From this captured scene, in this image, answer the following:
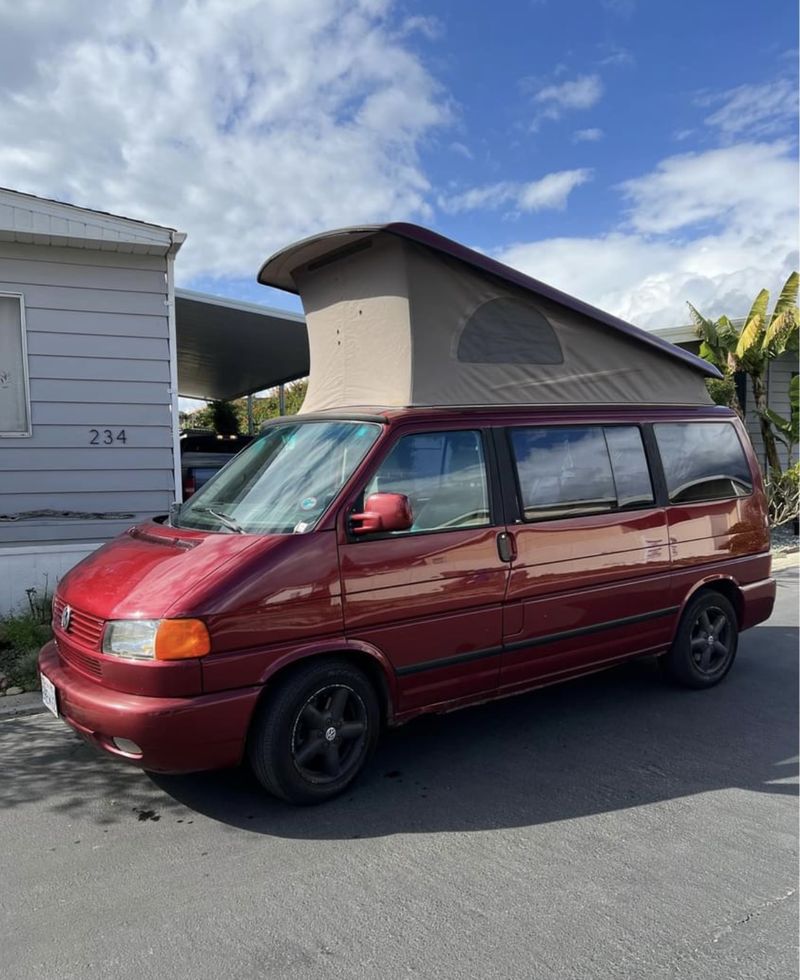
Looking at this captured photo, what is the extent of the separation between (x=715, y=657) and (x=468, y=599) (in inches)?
97.0

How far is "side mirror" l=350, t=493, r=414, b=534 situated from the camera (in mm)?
3463

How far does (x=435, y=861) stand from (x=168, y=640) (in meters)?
1.44

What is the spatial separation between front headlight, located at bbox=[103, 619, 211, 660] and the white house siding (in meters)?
4.16

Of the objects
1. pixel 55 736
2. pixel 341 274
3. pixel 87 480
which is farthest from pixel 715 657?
pixel 87 480

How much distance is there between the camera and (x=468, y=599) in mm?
3912

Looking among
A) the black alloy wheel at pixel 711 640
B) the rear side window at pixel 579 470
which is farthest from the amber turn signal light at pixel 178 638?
the black alloy wheel at pixel 711 640

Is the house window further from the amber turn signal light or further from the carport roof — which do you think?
the amber turn signal light

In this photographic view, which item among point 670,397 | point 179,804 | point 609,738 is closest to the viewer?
point 179,804

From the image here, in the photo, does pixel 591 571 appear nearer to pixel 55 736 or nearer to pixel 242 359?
pixel 55 736

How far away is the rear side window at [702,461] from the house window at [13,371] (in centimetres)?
566

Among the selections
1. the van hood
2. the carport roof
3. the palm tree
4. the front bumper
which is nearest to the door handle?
the van hood

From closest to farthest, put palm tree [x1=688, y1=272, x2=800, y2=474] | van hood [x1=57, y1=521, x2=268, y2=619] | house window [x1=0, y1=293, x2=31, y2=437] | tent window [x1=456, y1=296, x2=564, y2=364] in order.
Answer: van hood [x1=57, y1=521, x2=268, y2=619] → tent window [x1=456, y1=296, x2=564, y2=364] → house window [x1=0, y1=293, x2=31, y2=437] → palm tree [x1=688, y1=272, x2=800, y2=474]

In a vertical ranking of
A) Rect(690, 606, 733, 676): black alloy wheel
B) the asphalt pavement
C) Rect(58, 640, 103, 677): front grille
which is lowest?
the asphalt pavement

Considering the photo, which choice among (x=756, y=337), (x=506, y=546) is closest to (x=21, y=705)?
(x=506, y=546)
